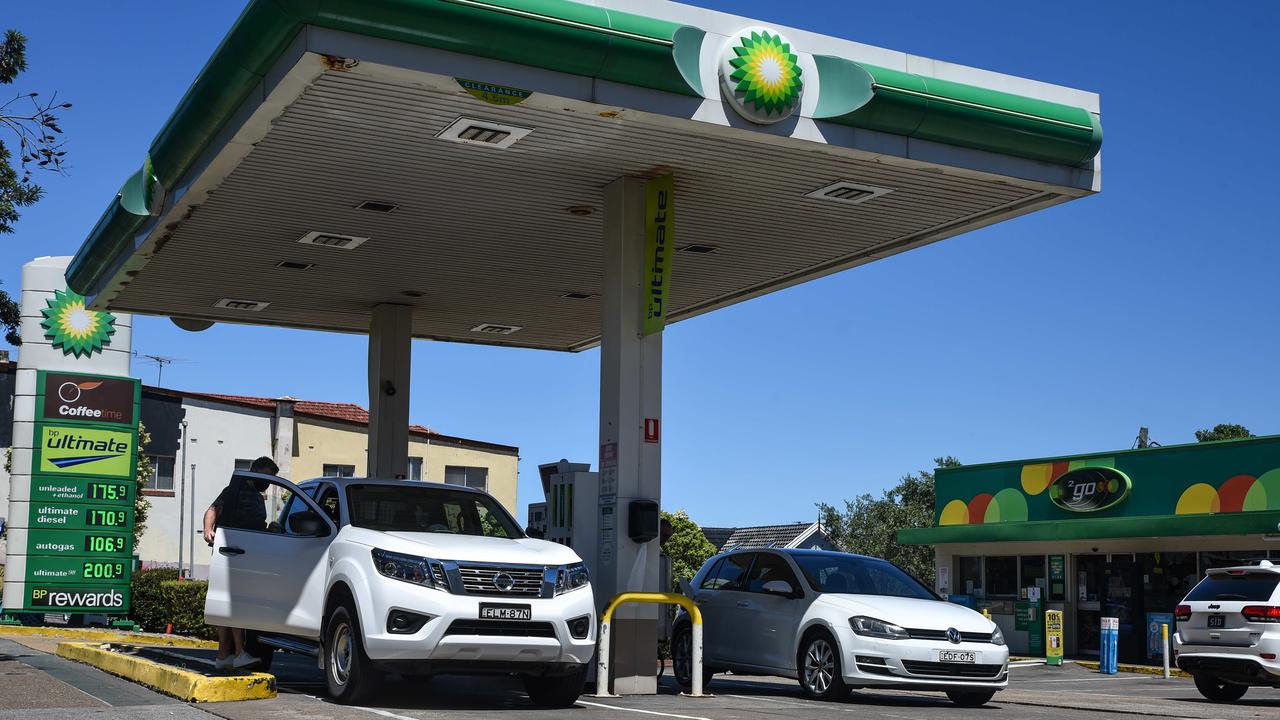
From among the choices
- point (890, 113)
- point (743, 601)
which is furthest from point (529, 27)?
point (743, 601)

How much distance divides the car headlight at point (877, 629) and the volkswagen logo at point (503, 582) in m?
3.99

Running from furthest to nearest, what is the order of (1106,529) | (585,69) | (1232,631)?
(1106,529) → (1232,631) → (585,69)

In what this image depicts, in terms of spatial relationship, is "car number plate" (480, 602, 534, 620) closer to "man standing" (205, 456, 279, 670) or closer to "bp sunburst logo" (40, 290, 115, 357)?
"man standing" (205, 456, 279, 670)

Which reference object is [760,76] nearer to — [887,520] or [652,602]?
[652,602]

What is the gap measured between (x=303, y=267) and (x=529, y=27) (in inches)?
341

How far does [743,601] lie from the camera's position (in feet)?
47.7

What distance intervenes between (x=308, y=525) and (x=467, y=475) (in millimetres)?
39235

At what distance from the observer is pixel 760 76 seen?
469 inches

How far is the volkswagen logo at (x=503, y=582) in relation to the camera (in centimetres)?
1009

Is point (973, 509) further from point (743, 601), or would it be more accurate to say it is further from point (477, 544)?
point (477, 544)

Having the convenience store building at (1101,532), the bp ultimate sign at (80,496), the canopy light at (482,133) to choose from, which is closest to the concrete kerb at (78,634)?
the bp ultimate sign at (80,496)

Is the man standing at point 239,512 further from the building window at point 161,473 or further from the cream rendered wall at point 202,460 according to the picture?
the building window at point 161,473

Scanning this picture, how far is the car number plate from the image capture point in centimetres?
993

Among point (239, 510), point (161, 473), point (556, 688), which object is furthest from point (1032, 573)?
point (161, 473)
